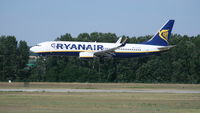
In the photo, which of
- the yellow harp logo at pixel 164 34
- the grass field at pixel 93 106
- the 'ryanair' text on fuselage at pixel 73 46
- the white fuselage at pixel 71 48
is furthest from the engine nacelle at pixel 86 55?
the grass field at pixel 93 106

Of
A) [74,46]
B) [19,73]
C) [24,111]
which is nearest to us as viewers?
[24,111]

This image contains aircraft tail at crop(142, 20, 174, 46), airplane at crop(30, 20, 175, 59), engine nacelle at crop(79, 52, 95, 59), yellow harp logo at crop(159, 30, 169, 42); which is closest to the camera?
engine nacelle at crop(79, 52, 95, 59)

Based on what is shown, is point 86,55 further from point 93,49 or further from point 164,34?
point 164,34

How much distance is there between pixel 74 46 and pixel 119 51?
7.38 metres

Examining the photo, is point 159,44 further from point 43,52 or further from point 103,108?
point 103,108

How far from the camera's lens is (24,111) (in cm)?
2784

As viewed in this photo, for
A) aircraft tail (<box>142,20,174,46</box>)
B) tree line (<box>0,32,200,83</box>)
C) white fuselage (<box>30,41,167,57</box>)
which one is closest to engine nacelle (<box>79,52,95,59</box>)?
white fuselage (<box>30,41,167,57</box>)

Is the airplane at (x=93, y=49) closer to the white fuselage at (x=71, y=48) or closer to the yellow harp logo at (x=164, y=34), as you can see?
the white fuselage at (x=71, y=48)

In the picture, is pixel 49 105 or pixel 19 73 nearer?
pixel 49 105

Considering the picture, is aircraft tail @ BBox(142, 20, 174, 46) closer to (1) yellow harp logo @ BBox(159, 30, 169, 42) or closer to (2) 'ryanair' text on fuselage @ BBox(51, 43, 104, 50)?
(1) yellow harp logo @ BBox(159, 30, 169, 42)

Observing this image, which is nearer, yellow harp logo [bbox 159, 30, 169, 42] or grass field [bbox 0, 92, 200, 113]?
grass field [bbox 0, 92, 200, 113]

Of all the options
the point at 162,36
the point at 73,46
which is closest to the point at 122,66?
the point at 162,36

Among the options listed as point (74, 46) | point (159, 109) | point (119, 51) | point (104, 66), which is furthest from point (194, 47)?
point (159, 109)

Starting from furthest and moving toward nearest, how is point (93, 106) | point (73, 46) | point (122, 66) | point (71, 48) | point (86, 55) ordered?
point (122, 66) → point (73, 46) → point (71, 48) → point (86, 55) → point (93, 106)
